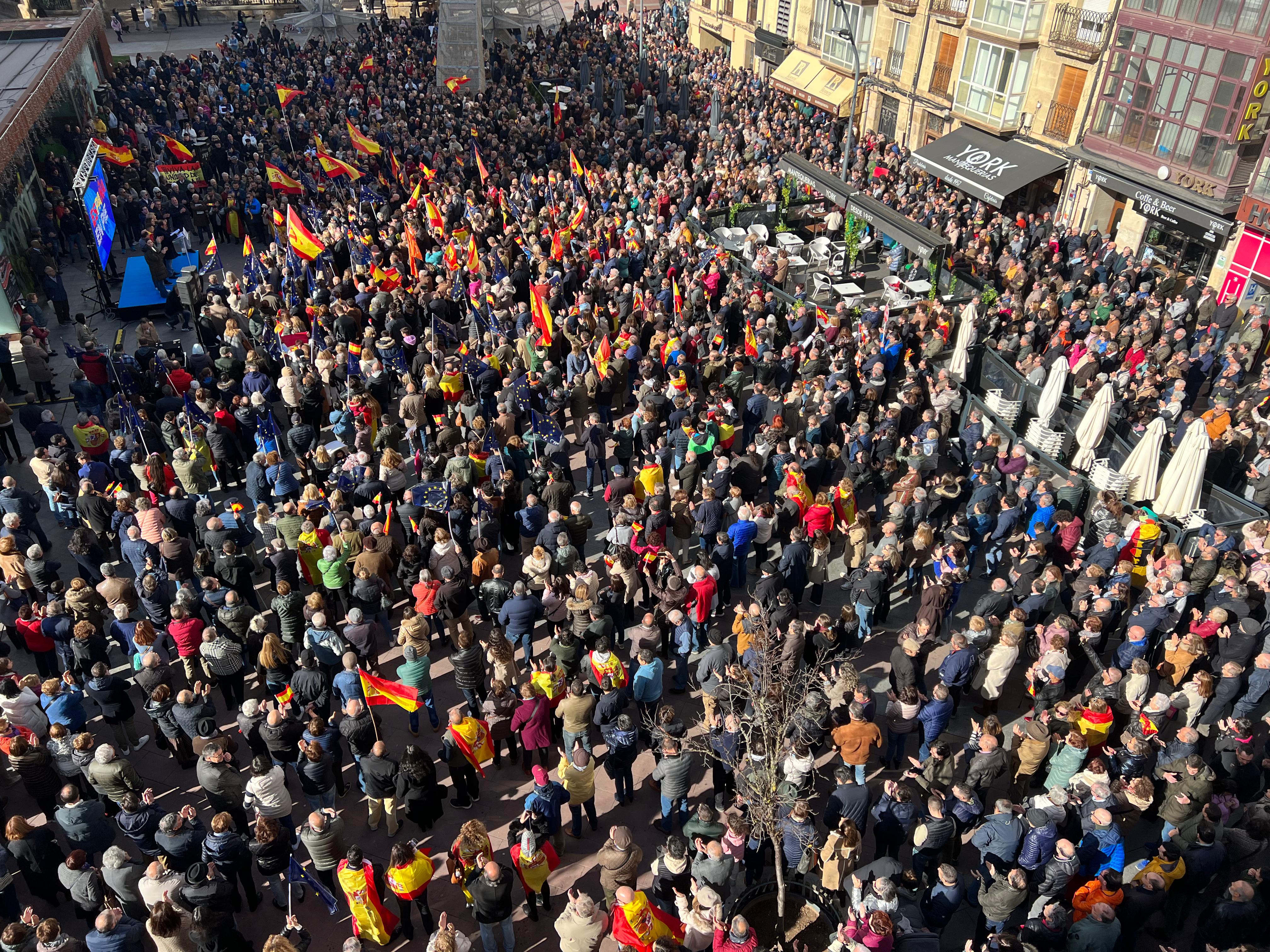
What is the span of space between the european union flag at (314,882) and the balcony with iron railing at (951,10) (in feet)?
98.0

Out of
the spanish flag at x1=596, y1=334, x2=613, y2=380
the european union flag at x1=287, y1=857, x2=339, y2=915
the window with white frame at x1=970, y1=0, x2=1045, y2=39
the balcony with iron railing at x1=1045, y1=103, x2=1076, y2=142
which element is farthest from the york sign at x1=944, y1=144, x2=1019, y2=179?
the european union flag at x1=287, y1=857, x2=339, y2=915

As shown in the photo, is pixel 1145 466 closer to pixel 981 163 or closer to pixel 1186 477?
pixel 1186 477

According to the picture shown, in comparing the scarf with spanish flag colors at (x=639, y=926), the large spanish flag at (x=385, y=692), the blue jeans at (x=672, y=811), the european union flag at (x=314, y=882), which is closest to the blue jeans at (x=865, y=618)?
the blue jeans at (x=672, y=811)

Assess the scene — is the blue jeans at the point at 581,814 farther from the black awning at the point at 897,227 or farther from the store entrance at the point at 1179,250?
the store entrance at the point at 1179,250

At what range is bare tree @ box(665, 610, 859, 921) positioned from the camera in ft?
25.9

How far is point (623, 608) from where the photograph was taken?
1121cm

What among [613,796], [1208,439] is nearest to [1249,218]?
[1208,439]

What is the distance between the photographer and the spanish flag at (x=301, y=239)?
61.9 feet

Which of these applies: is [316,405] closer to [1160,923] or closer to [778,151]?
[1160,923]

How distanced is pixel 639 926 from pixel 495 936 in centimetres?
162

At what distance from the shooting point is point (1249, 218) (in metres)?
19.6

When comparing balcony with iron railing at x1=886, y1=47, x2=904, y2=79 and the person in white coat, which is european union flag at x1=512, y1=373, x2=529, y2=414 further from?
balcony with iron railing at x1=886, y1=47, x2=904, y2=79

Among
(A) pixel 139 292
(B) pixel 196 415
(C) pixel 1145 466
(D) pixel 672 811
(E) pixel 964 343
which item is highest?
(C) pixel 1145 466

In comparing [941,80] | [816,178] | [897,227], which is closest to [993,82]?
[941,80]
